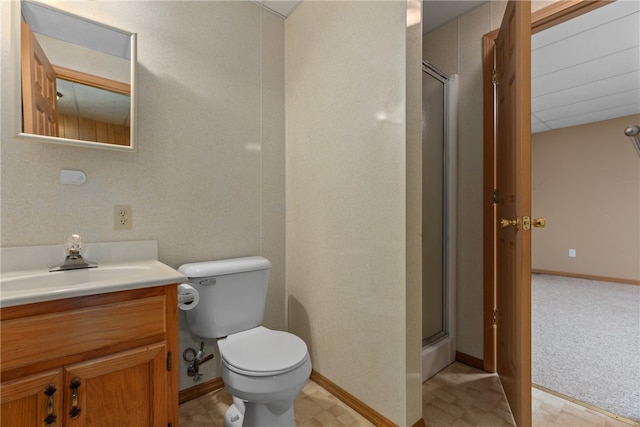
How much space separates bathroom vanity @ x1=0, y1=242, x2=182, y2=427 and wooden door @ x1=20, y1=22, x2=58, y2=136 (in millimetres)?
615

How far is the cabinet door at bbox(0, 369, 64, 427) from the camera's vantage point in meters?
0.84

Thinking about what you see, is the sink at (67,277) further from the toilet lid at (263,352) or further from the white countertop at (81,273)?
the toilet lid at (263,352)

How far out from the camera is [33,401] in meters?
0.88

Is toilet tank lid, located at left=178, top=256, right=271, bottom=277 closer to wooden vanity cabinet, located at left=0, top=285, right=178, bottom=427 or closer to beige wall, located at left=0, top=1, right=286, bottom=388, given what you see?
beige wall, located at left=0, top=1, right=286, bottom=388

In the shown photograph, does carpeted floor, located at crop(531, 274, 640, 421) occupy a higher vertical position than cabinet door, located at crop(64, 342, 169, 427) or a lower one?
lower

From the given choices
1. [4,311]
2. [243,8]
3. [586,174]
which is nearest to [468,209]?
[243,8]

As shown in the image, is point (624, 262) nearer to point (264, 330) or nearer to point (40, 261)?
point (264, 330)

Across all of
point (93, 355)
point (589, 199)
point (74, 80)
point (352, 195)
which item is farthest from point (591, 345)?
point (74, 80)

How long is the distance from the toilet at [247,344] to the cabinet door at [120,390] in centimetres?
26

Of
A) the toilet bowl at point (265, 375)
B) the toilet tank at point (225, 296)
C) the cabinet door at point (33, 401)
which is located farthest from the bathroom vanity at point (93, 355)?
the toilet tank at point (225, 296)

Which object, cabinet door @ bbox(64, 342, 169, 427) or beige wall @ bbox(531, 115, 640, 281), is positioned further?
beige wall @ bbox(531, 115, 640, 281)

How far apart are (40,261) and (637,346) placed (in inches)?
152

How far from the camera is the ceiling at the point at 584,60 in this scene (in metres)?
2.01

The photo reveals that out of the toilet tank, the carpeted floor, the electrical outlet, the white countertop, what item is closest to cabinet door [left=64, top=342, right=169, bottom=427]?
the white countertop
